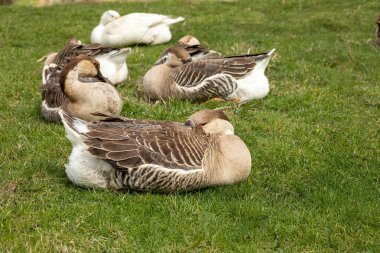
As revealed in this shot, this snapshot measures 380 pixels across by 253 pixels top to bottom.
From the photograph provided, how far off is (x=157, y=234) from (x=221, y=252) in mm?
590

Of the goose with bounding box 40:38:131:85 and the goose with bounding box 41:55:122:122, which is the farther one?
the goose with bounding box 40:38:131:85

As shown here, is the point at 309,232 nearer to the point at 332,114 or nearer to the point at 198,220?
the point at 198,220

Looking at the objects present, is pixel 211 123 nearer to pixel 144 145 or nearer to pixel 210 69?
pixel 144 145

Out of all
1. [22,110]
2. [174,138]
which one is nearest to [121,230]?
[174,138]

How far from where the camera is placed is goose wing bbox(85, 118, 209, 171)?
570 cm

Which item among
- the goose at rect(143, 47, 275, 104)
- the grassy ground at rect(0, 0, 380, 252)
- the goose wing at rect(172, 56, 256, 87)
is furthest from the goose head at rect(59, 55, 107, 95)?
the goose wing at rect(172, 56, 256, 87)

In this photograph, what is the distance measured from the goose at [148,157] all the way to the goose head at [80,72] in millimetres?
1640

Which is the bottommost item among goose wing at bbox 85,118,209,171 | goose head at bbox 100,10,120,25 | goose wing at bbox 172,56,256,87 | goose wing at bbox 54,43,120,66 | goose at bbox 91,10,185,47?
goose at bbox 91,10,185,47

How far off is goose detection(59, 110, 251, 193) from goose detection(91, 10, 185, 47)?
7.69 meters

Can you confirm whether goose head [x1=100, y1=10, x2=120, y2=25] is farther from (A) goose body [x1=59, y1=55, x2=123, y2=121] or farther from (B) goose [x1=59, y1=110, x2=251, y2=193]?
(B) goose [x1=59, y1=110, x2=251, y2=193]

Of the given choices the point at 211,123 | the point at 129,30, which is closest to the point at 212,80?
the point at 211,123

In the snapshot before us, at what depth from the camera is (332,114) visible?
8.80 meters

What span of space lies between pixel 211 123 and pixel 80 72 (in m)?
2.25

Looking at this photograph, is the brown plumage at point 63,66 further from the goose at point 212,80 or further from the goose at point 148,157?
the goose at point 148,157
